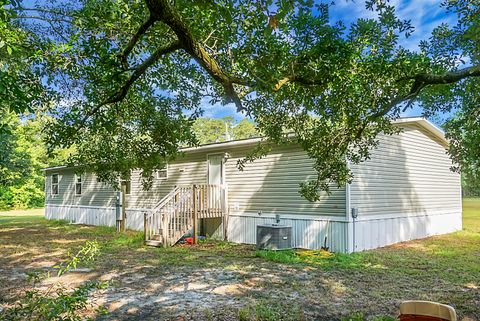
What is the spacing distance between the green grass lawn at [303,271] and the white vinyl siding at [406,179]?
1232 mm

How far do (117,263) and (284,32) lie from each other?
6.38m

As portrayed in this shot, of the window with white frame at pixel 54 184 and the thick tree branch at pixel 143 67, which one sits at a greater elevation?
the thick tree branch at pixel 143 67

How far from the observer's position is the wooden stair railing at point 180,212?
37.8 ft

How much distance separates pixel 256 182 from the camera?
481 inches

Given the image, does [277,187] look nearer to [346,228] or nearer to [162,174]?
[346,228]

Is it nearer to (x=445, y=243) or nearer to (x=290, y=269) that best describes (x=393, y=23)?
(x=290, y=269)

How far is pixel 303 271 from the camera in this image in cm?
794

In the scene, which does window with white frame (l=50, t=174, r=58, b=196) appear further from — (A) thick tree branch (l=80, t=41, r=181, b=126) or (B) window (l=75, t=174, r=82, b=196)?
(A) thick tree branch (l=80, t=41, r=181, b=126)

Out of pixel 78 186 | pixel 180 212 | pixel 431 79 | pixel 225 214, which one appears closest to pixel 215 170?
pixel 225 214

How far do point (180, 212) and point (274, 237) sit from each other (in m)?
3.12

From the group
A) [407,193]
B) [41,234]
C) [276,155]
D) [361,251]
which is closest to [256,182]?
[276,155]

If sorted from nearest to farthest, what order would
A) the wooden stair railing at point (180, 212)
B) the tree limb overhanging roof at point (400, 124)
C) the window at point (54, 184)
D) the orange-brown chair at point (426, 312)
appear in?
1. the orange-brown chair at point (426, 312)
2. the wooden stair railing at point (180, 212)
3. the tree limb overhanging roof at point (400, 124)
4. the window at point (54, 184)

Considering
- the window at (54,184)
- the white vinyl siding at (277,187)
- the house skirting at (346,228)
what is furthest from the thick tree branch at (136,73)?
the window at (54,184)

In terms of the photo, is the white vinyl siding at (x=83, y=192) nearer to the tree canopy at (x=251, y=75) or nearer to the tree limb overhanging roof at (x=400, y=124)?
the tree limb overhanging roof at (x=400, y=124)
